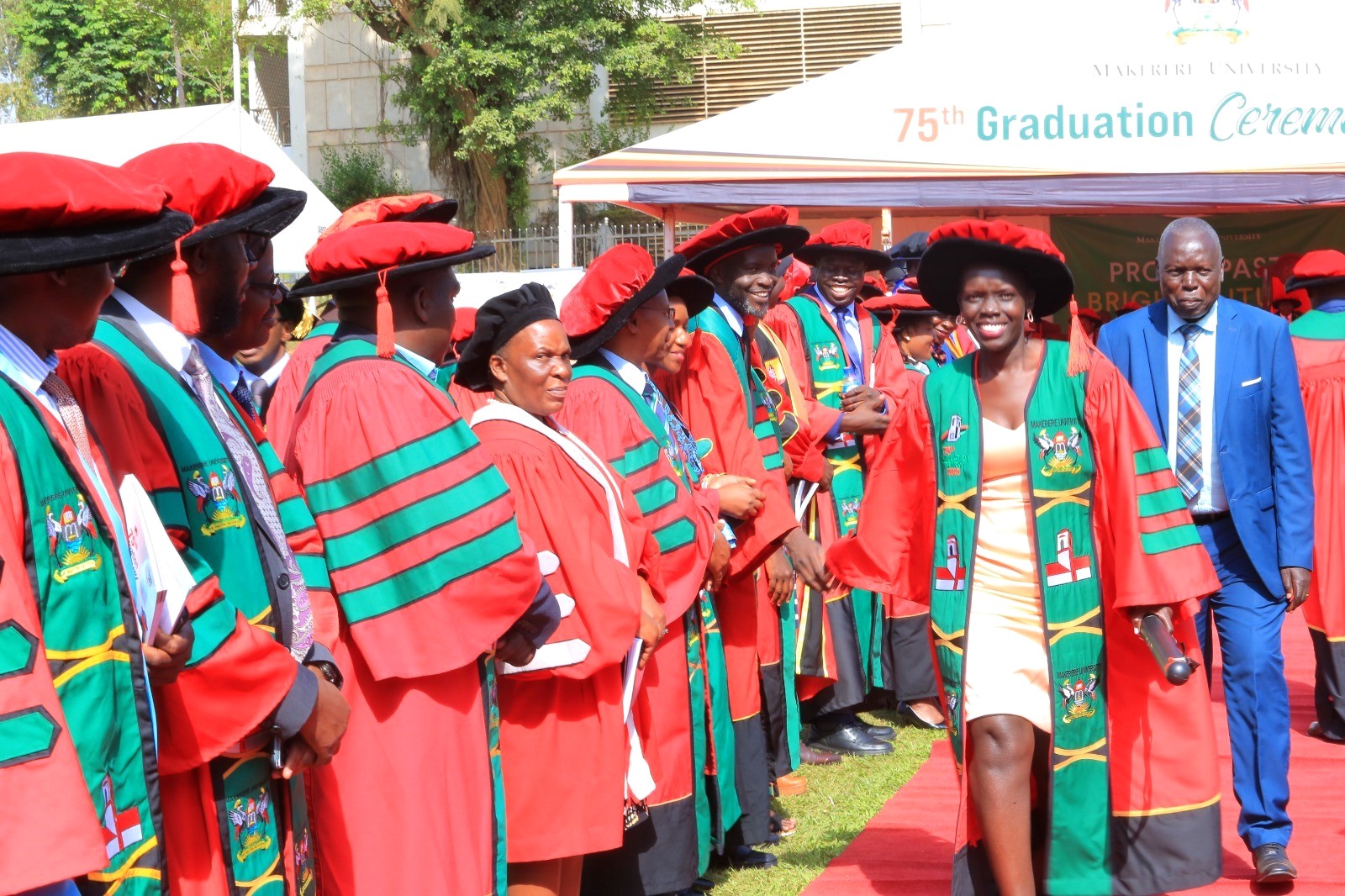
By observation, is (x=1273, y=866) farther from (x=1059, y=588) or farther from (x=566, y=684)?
(x=566, y=684)

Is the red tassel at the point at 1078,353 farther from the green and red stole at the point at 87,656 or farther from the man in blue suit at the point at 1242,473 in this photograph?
the green and red stole at the point at 87,656

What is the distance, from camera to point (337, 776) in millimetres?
3682

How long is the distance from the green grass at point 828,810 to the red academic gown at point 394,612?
6.52 feet

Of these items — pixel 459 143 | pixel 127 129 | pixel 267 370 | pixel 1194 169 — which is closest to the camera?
pixel 267 370

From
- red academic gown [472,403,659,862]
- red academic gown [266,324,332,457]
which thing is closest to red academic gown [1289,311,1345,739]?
red academic gown [472,403,659,862]

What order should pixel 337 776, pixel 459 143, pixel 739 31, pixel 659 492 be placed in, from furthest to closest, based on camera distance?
pixel 739 31 < pixel 459 143 < pixel 659 492 < pixel 337 776

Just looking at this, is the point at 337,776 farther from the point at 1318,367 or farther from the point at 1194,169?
the point at 1194,169

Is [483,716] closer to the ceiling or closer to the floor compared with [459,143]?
closer to the floor

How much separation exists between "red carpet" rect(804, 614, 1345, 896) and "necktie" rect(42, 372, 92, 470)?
345cm

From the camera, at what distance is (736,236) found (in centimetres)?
608

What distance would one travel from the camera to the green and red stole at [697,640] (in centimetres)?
482

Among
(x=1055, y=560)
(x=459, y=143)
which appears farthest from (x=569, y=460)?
(x=459, y=143)

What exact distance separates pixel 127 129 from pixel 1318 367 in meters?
9.76

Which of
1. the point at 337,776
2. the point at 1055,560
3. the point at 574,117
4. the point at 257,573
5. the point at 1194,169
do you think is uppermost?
the point at 574,117
